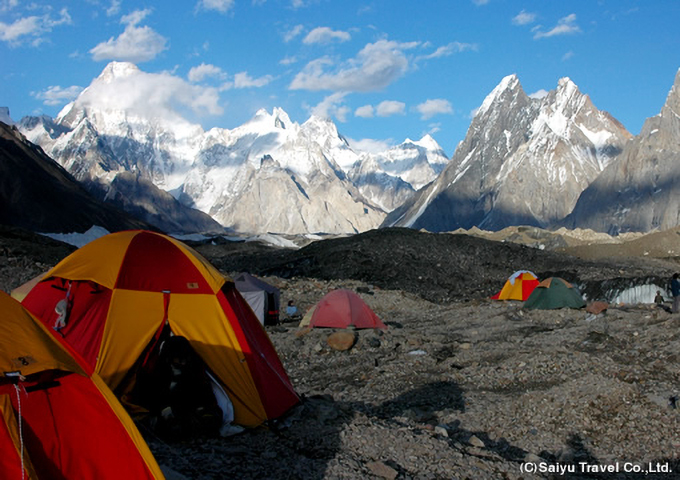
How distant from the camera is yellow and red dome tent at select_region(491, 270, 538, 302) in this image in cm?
2845

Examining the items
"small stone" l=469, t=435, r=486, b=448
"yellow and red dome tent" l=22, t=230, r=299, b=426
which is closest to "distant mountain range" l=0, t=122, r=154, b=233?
"yellow and red dome tent" l=22, t=230, r=299, b=426

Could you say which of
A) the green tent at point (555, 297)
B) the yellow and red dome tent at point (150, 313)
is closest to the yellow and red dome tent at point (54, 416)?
the yellow and red dome tent at point (150, 313)

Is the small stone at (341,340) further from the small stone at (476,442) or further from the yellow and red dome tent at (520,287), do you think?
the yellow and red dome tent at (520,287)

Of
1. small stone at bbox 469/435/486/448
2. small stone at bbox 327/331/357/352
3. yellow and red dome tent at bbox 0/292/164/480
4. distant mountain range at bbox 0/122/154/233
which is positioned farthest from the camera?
distant mountain range at bbox 0/122/154/233

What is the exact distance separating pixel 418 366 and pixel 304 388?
2540mm

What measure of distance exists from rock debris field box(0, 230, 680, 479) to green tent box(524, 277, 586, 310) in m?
0.63

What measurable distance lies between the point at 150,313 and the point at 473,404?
5.32 metres

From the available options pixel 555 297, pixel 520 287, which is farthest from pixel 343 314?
pixel 520 287

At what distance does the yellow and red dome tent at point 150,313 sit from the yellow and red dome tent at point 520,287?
20.8m

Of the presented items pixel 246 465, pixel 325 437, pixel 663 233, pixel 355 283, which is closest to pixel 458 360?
A: pixel 325 437

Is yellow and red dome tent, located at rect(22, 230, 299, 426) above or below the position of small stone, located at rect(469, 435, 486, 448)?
above

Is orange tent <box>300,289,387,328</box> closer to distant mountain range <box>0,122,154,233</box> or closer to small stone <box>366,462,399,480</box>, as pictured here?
small stone <box>366,462,399,480</box>

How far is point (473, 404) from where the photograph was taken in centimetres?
1087

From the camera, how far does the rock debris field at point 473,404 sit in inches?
281
